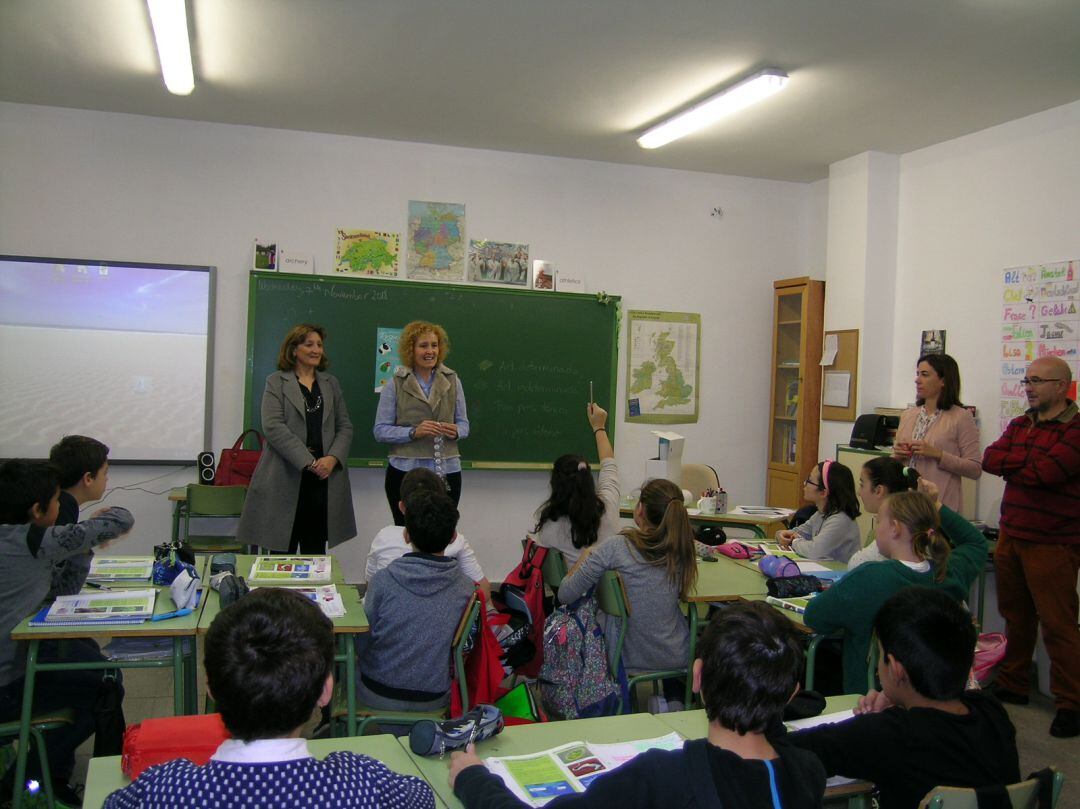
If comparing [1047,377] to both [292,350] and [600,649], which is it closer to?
[600,649]

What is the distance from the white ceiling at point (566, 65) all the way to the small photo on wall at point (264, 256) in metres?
0.76

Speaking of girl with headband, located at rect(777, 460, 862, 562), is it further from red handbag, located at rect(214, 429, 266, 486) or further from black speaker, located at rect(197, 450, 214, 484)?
black speaker, located at rect(197, 450, 214, 484)

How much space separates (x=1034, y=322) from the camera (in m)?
4.68

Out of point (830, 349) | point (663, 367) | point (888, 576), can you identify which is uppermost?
point (830, 349)

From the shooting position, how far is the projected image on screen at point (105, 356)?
198 inches

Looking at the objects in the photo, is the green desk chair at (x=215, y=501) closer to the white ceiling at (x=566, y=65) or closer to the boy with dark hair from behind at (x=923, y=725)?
the white ceiling at (x=566, y=65)

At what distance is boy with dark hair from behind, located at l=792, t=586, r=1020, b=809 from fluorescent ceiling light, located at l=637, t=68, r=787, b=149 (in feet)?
10.2

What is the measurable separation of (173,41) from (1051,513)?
4476 mm

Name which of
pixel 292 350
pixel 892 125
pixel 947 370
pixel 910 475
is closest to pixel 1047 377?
pixel 947 370

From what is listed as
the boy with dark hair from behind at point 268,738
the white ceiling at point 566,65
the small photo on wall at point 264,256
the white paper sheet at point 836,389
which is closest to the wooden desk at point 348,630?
the boy with dark hair from behind at point 268,738

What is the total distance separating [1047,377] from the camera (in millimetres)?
3779

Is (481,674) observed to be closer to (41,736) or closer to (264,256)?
(41,736)

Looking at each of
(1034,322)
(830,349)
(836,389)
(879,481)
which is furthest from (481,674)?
(830,349)

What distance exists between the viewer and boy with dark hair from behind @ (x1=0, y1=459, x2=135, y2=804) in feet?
7.90
